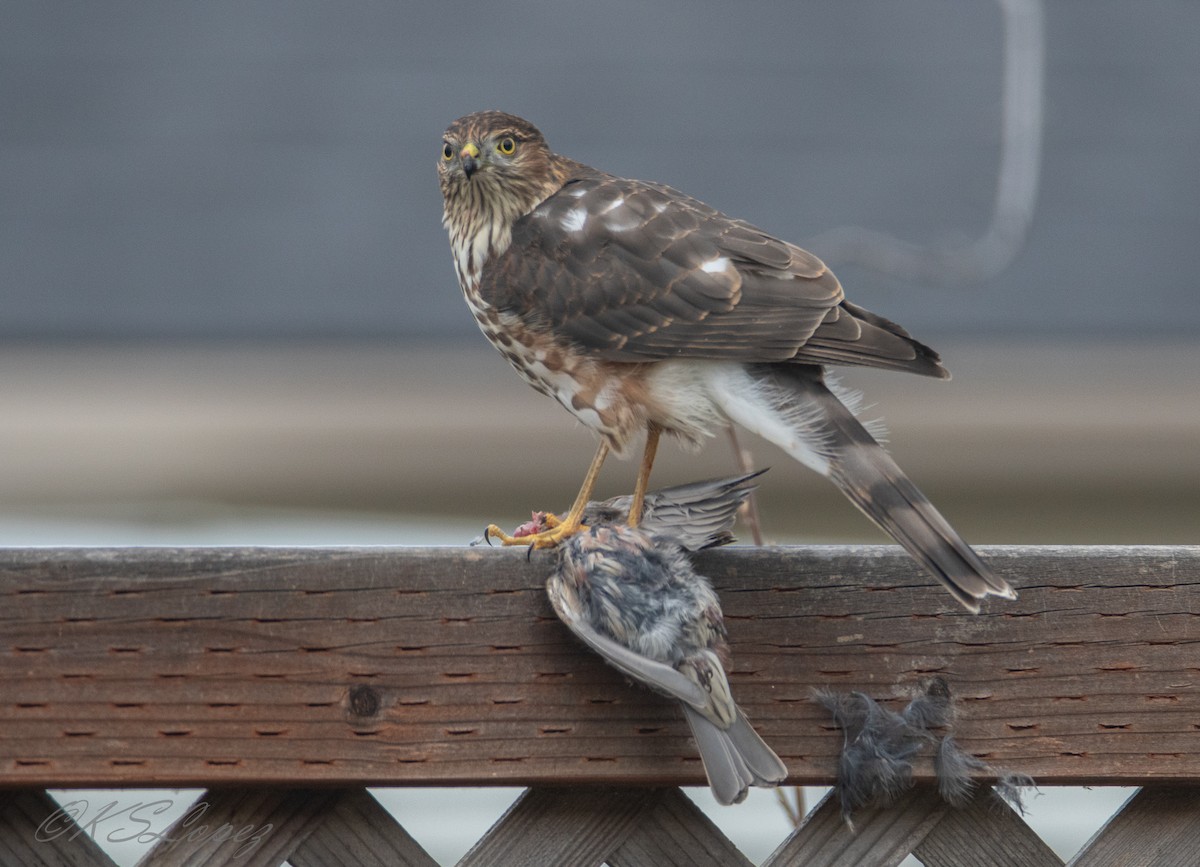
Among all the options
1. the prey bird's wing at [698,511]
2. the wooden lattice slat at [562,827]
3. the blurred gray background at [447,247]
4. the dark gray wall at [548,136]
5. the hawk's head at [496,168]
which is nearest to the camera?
the wooden lattice slat at [562,827]

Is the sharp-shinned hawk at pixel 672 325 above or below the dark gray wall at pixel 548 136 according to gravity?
below

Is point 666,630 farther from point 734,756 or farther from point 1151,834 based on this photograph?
point 1151,834

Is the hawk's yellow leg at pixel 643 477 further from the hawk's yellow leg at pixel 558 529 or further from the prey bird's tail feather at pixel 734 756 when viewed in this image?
the prey bird's tail feather at pixel 734 756

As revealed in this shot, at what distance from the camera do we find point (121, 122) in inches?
A: 263

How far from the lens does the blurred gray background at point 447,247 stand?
5742mm

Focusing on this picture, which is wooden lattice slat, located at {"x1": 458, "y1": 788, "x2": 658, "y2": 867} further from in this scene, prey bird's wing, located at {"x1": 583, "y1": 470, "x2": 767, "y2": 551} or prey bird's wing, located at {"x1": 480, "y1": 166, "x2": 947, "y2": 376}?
prey bird's wing, located at {"x1": 480, "y1": 166, "x2": 947, "y2": 376}

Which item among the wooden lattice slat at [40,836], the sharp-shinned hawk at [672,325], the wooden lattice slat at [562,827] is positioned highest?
the sharp-shinned hawk at [672,325]

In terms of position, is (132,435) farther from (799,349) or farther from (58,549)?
(58,549)

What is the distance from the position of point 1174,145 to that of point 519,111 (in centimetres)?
295

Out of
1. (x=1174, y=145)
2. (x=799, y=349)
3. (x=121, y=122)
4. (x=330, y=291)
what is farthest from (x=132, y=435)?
(x=1174, y=145)

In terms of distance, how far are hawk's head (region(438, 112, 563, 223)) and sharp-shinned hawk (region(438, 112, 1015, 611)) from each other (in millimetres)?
148

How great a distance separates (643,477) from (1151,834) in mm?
991

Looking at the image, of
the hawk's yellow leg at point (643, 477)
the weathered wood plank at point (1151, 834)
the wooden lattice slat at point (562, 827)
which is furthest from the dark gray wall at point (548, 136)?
the wooden lattice slat at point (562, 827)

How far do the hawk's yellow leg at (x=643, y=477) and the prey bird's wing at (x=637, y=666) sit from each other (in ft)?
0.84
